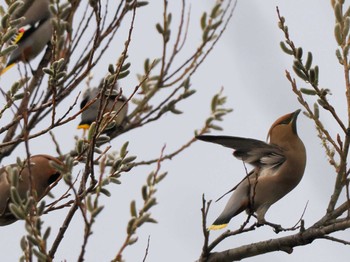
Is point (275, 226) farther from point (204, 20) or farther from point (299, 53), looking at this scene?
point (299, 53)

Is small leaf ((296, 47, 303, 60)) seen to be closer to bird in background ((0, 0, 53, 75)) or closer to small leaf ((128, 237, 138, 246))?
small leaf ((128, 237, 138, 246))

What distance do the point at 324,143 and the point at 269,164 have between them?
1.92 m

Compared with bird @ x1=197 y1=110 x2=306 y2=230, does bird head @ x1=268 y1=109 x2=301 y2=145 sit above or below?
above

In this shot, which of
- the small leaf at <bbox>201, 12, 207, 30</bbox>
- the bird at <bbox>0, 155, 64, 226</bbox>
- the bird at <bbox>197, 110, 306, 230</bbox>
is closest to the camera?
the small leaf at <bbox>201, 12, 207, 30</bbox>

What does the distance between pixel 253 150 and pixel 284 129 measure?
861mm

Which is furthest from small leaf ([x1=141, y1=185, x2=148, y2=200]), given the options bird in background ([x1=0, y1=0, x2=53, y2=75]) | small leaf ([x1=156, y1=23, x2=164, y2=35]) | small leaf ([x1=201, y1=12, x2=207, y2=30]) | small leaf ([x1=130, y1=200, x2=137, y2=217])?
bird in background ([x1=0, y1=0, x2=53, y2=75])

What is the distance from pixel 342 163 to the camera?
316 centimetres

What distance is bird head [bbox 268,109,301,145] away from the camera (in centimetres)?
565

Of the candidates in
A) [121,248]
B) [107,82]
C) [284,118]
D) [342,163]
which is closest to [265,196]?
[284,118]

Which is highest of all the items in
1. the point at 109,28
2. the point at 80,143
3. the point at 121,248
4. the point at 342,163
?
the point at 109,28

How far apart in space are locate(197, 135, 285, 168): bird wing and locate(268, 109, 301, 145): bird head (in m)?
0.20

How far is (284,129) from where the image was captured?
571cm

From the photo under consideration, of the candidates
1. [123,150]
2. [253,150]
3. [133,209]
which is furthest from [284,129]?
[133,209]

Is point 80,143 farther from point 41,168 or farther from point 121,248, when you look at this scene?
point 41,168
